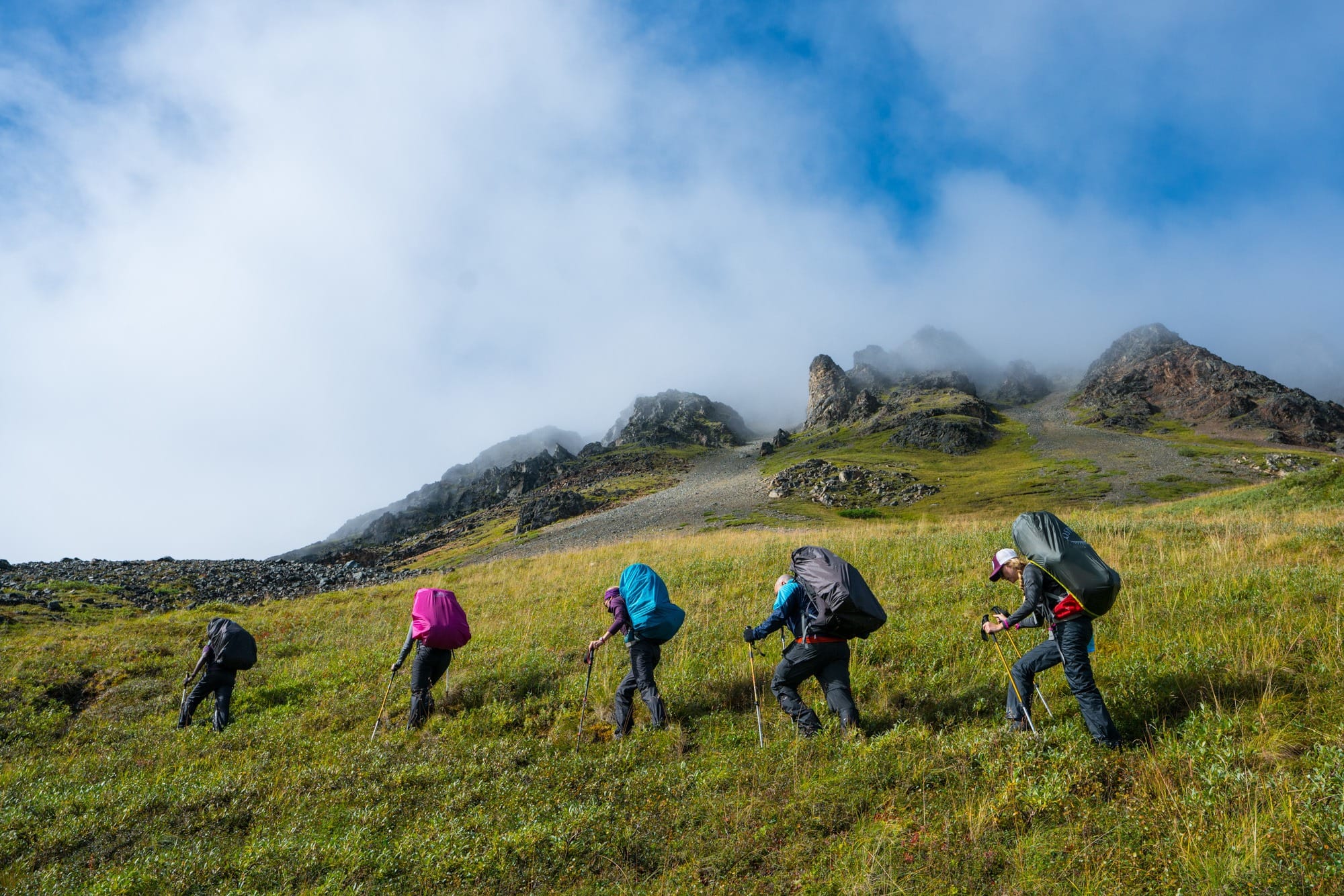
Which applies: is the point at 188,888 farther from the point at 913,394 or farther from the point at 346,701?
the point at 913,394

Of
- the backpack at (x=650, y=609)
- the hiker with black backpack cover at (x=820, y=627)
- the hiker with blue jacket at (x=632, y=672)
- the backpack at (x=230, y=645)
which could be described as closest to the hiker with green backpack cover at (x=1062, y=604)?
the hiker with black backpack cover at (x=820, y=627)

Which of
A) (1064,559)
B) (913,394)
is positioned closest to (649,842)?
(1064,559)

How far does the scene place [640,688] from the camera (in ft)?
26.8

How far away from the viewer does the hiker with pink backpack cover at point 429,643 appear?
9.41 meters

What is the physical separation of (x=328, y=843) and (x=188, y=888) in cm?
107

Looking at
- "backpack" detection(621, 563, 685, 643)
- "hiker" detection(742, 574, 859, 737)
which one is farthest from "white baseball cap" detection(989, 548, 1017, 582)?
"backpack" detection(621, 563, 685, 643)

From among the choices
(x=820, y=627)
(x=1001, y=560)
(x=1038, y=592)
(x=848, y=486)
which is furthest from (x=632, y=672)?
(x=848, y=486)

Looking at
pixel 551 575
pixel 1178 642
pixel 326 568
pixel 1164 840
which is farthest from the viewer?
pixel 326 568

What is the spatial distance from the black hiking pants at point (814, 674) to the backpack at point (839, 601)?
23 centimetres

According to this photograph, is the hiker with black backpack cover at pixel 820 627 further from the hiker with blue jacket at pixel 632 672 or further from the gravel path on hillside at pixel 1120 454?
the gravel path on hillside at pixel 1120 454

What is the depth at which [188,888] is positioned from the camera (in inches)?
205

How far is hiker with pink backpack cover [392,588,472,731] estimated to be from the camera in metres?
9.41

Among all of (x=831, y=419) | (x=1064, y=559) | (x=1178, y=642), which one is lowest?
(x=1178, y=642)

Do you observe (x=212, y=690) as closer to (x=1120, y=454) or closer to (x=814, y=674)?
(x=814, y=674)
